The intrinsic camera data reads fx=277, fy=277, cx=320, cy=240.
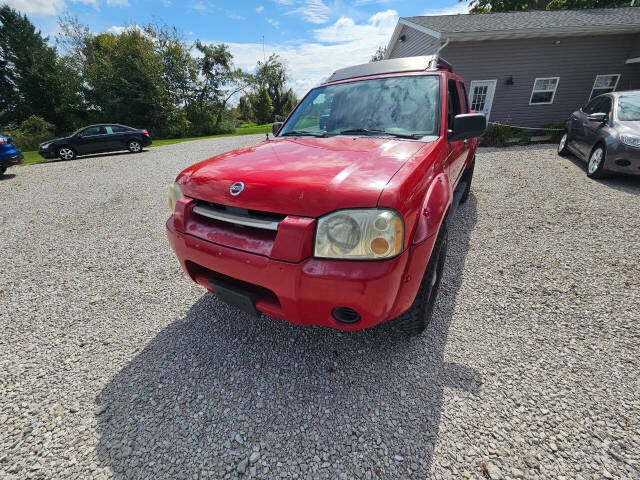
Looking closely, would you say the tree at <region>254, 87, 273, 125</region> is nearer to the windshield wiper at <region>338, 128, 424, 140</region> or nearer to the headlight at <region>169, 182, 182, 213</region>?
the windshield wiper at <region>338, 128, 424, 140</region>

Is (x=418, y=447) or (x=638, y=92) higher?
(x=638, y=92)

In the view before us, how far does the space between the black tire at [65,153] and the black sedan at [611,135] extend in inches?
675

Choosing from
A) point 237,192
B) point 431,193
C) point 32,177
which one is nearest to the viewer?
point 237,192

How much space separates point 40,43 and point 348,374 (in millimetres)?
43289

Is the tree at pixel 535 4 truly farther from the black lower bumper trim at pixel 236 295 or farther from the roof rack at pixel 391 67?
the black lower bumper trim at pixel 236 295

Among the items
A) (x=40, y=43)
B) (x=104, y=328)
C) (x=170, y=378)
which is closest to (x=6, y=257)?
(x=104, y=328)

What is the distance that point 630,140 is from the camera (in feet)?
15.8

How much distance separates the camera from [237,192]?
1566 millimetres

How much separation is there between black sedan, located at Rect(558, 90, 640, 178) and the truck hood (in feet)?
18.3

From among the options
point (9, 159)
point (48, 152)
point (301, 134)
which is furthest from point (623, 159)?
point (48, 152)

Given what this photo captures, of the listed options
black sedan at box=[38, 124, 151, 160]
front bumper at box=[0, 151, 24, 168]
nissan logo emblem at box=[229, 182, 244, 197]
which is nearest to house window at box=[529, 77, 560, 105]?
nissan logo emblem at box=[229, 182, 244, 197]

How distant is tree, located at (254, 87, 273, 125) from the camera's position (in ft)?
137

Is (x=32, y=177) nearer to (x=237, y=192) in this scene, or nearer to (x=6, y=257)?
(x=6, y=257)

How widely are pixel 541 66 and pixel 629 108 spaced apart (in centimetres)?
723
